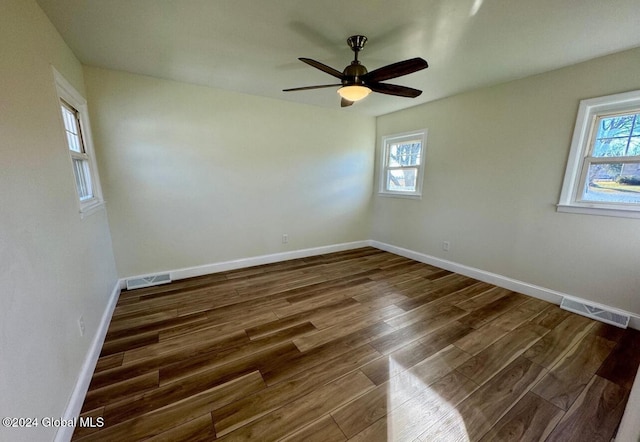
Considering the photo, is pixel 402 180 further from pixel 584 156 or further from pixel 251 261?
pixel 251 261

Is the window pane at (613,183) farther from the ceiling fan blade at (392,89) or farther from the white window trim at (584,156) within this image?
the ceiling fan blade at (392,89)

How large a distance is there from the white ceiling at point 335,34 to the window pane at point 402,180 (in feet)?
5.23

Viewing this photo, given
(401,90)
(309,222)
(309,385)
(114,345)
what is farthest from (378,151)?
(114,345)

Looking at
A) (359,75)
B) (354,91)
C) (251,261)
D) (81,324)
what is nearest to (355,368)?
(81,324)

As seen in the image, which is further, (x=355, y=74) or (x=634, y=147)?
(x=634, y=147)

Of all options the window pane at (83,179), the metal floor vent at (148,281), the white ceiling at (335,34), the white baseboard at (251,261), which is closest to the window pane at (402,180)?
the white baseboard at (251,261)

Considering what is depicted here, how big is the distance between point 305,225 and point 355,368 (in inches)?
102

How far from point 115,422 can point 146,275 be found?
203 centimetres

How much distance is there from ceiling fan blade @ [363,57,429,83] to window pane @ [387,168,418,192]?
2321 millimetres

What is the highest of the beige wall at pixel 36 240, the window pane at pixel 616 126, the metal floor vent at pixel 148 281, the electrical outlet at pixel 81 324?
the window pane at pixel 616 126

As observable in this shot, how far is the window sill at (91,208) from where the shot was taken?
190 centimetres

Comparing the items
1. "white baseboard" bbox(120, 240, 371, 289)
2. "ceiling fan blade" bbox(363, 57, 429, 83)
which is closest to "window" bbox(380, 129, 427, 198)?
"white baseboard" bbox(120, 240, 371, 289)

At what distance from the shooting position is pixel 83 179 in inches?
92.9

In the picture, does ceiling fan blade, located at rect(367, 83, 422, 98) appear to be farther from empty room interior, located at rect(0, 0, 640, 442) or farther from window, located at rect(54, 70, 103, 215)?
window, located at rect(54, 70, 103, 215)
